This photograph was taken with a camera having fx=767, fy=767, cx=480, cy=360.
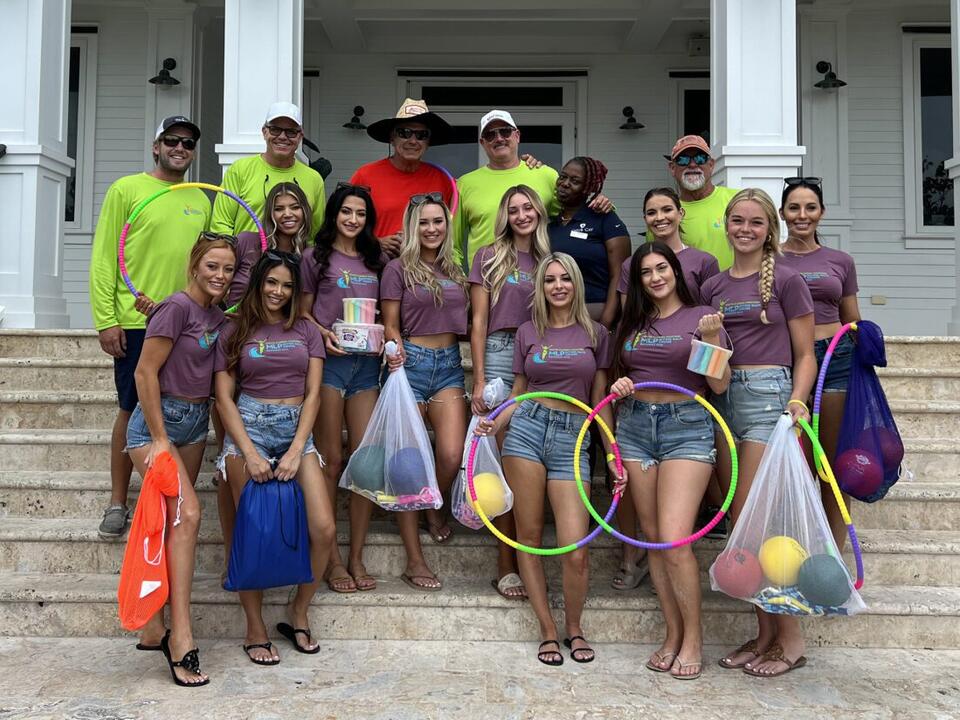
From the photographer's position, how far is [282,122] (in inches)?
162

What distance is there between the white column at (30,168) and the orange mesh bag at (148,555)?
3298 millimetres

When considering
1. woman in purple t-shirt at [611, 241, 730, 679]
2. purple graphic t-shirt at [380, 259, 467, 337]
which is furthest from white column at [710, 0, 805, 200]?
purple graphic t-shirt at [380, 259, 467, 337]

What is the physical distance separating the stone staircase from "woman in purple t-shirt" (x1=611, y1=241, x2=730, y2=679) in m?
0.37

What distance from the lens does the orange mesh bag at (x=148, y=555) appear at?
9.81 feet

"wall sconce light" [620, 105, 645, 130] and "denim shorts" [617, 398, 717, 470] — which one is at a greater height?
"wall sconce light" [620, 105, 645, 130]

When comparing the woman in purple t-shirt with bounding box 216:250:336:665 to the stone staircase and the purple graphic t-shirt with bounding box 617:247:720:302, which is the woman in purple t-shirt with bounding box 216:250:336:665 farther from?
the purple graphic t-shirt with bounding box 617:247:720:302

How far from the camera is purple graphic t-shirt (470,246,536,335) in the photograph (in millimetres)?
3680

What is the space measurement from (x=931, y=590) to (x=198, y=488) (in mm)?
3756

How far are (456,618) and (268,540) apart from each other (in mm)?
1001

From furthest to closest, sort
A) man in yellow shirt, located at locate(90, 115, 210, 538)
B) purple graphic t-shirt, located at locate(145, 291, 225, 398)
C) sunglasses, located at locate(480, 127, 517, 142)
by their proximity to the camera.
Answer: sunglasses, located at locate(480, 127, 517, 142)
man in yellow shirt, located at locate(90, 115, 210, 538)
purple graphic t-shirt, located at locate(145, 291, 225, 398)

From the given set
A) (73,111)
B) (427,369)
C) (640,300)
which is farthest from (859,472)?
(73,111)

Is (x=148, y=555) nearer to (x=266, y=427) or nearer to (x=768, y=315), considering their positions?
(x=266, y=427)

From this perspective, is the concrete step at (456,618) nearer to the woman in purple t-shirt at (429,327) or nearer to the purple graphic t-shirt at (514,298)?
the woman in purple t-shirt at (429,327)

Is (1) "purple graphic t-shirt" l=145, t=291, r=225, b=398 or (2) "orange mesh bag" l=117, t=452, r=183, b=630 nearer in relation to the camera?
(2) "orange mesh bag" l=117, t=452, r=183, b=630
